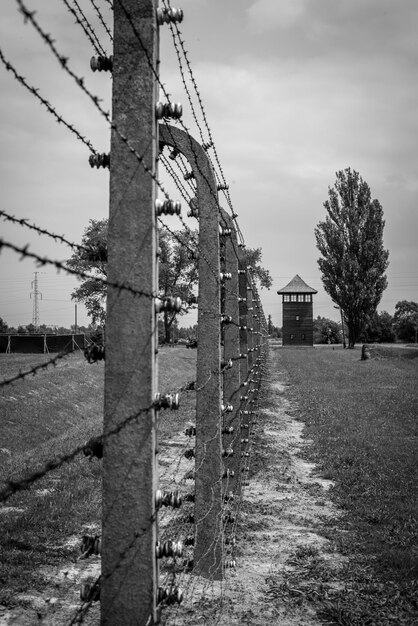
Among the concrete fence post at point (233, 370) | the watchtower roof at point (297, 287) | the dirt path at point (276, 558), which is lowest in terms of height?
the dirt path at point (276, 558)

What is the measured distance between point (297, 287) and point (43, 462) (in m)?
71.8

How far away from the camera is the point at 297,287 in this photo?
259 feet

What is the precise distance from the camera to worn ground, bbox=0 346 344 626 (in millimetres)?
3723

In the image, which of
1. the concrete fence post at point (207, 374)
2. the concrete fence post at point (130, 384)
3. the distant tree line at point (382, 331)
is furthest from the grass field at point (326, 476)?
the distant tree line at point (382, 331)

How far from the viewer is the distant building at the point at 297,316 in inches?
2926

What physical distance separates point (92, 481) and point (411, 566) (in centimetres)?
429

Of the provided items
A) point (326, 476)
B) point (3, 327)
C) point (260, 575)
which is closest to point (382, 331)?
point (3, 327)

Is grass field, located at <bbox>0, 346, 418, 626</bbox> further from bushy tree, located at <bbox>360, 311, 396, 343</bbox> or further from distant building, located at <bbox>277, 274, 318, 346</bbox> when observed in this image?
bushy tree, located at <bbox>360, 311, 396, 343</bbox>

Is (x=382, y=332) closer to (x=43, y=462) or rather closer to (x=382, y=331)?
(x=382, y=331)

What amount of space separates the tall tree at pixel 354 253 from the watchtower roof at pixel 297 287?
15.3m

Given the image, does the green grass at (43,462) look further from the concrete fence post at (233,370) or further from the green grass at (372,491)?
the green grass at (372,491)

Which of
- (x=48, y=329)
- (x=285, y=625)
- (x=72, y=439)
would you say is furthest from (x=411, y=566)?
(x=48, y=329)

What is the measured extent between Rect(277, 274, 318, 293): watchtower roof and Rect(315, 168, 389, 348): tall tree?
15.3m

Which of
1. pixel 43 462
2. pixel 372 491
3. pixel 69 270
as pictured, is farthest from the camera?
pixel 43 462
